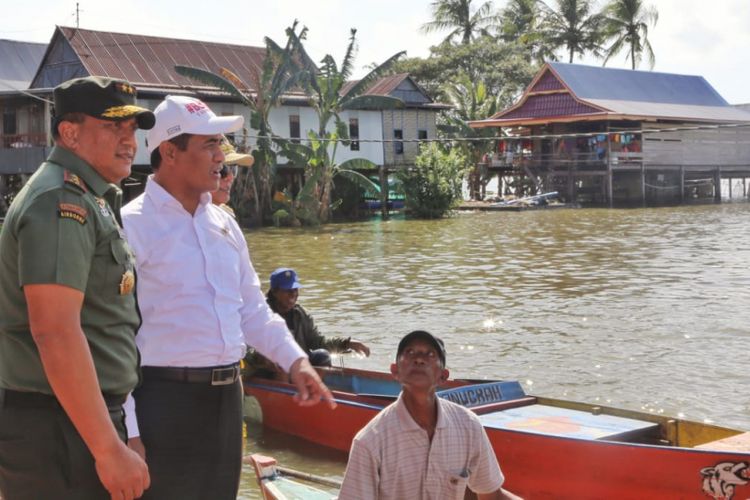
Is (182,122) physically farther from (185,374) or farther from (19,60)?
(19,60)

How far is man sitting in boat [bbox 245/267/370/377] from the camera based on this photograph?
8453mm

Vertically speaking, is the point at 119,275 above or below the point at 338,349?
above

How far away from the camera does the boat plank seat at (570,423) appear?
281 inches

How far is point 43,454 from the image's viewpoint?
2703 millimetres

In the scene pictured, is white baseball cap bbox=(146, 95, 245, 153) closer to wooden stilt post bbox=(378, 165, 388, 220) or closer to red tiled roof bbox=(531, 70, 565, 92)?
wooden stilt post bbox=(378, 165, 388, 220)

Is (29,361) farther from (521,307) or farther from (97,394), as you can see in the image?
(521,307)

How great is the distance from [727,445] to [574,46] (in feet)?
190

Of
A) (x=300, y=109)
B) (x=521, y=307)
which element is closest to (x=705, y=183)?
(x=300, y=109)

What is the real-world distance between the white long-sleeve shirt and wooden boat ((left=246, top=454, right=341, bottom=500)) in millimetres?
2438

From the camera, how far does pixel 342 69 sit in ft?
112

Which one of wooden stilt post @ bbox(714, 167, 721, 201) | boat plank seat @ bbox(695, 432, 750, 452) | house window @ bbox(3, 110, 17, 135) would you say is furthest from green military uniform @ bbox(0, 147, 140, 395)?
wooden stilt post @ bbox(714, 167, 721, 201)

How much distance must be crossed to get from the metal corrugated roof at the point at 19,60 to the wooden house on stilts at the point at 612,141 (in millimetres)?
20041

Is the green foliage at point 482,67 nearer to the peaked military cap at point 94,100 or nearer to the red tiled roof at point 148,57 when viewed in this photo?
the red tiled roof at point 148,57

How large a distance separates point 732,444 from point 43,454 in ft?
16.2
